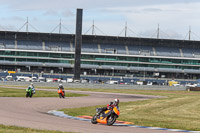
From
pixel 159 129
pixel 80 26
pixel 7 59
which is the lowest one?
pixel 159 129

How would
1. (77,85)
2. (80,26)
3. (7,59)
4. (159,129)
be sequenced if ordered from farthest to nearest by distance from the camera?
(7,59) < (80,26) < (77,85) < (159,129)

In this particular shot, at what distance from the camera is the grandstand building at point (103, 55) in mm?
114938

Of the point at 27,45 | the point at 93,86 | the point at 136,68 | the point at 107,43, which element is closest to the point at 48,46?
the point at 27,45

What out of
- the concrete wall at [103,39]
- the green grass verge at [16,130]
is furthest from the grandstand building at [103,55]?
the green grass verge at [16,130]

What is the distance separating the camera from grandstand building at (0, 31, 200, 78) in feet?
377

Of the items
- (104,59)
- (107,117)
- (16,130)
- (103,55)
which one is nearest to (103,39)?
(103,55)

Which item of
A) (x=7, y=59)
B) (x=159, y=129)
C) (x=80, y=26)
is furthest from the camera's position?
(x=7, y=59)

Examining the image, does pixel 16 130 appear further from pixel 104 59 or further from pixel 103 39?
pixel 103 39

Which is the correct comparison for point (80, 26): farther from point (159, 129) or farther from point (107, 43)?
point (159, 129)

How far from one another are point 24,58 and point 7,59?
4908 millimetres

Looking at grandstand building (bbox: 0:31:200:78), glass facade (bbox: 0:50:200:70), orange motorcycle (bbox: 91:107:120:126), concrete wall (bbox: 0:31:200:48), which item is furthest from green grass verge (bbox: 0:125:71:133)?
concrete wall (bbox: 0:31:200:48)

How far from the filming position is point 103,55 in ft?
382

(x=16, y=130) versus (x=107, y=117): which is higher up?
(x=107, y=117)

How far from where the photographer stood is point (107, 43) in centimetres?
12012
